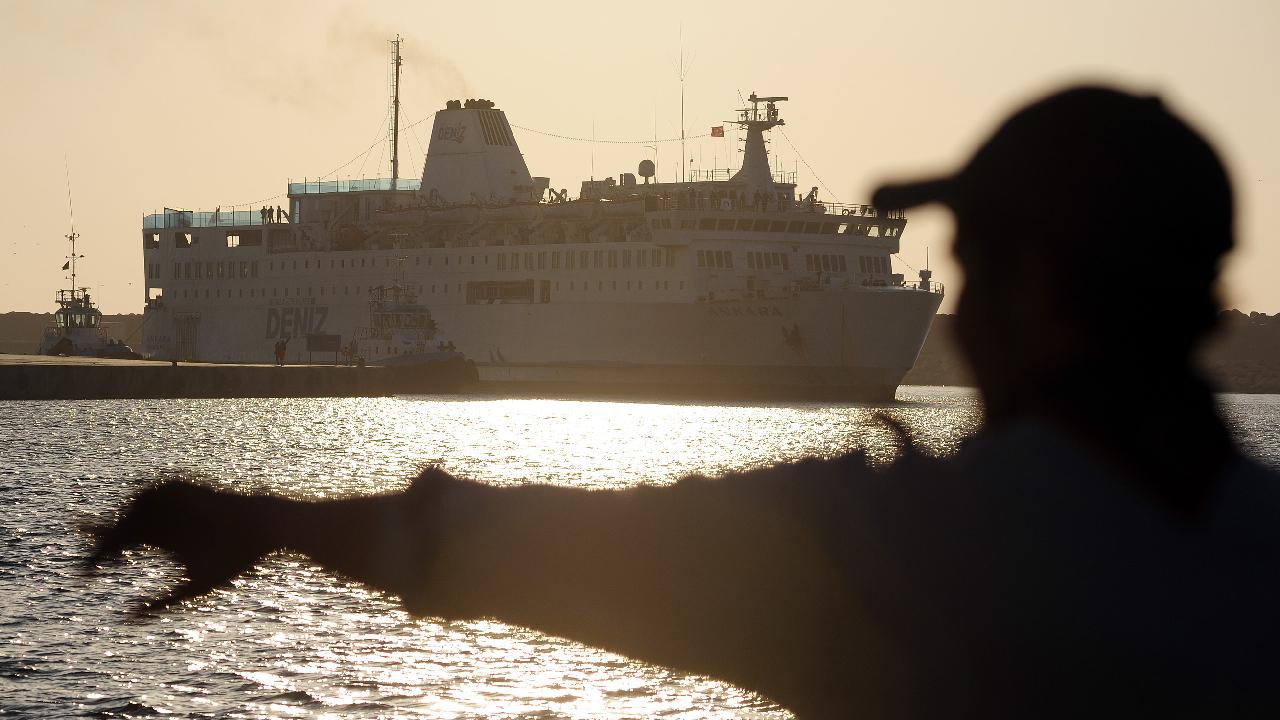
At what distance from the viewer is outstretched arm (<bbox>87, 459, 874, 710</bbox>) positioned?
245cm

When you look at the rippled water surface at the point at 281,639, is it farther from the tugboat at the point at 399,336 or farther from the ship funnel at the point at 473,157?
the ship funnel at the point at 473,157

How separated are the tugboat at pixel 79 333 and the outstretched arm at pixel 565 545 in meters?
101

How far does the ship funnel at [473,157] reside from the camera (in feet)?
304

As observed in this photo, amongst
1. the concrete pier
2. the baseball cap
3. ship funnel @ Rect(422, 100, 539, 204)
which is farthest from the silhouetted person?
ship funnel @ Rect(422, 100, 539, 204)

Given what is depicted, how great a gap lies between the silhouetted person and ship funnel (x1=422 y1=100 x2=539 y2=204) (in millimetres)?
89666

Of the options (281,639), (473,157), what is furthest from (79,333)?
(281,639)

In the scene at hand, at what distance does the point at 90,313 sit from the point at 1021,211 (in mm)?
105060

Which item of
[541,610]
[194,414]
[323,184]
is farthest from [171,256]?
[541,610]

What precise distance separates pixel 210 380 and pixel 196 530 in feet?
232

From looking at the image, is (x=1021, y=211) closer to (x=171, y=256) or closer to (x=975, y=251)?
(x=975, y=251)

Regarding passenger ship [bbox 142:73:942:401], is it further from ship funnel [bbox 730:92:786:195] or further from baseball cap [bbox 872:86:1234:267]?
baseball cap [bbox 872:86:1234:267]

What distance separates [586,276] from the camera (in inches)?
3088

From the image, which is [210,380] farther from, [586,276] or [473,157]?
[473,157]

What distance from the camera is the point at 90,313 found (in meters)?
100
